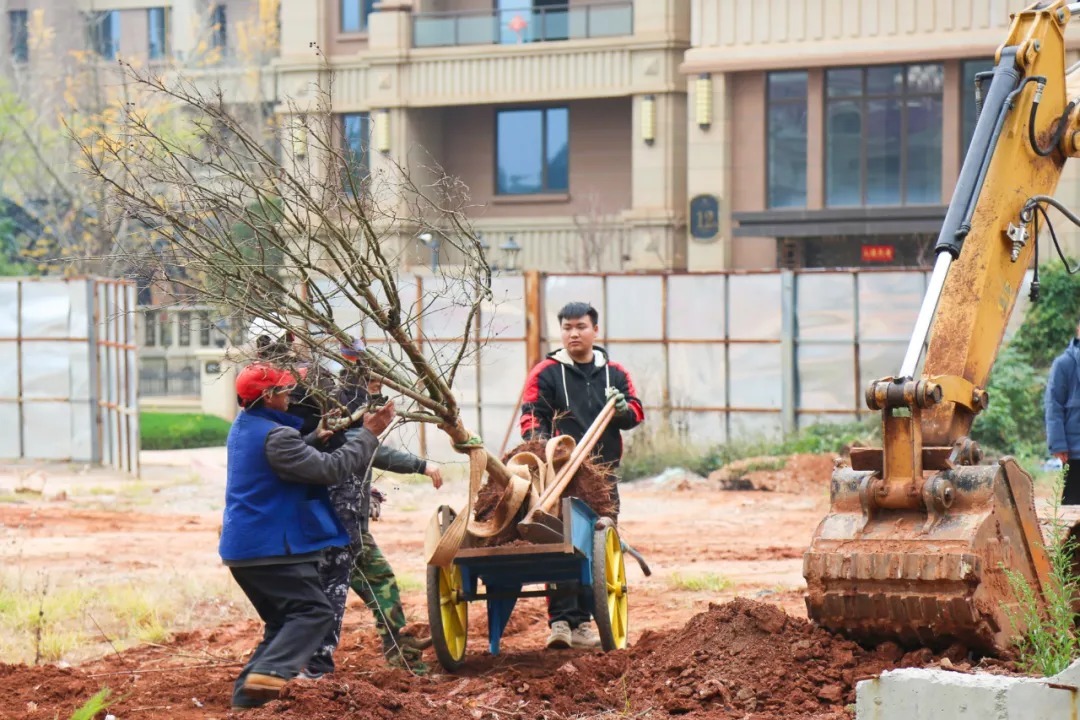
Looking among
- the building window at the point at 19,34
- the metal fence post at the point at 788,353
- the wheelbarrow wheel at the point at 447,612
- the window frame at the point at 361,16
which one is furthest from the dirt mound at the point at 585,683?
the building window at the point at 19,34

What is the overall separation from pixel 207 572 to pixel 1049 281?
13.8 meters

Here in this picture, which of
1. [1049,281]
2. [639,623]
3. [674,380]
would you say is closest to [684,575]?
[639,623]

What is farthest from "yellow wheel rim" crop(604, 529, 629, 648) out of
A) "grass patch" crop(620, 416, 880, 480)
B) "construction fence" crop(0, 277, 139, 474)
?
"construction fence" crop(0, 277, 139, 474)

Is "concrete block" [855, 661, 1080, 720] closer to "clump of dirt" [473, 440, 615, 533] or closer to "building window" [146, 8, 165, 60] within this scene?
"clump of dirt" [473, 440, 615, 533]

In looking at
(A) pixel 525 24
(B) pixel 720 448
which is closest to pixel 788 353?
(B) pixel 720 448

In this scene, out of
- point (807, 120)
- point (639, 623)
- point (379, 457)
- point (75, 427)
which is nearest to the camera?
point (379, 457)

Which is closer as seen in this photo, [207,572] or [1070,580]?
[1070,580]

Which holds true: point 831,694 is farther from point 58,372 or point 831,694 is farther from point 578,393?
point 58,372

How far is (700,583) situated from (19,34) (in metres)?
41.7

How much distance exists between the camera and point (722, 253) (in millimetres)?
33906

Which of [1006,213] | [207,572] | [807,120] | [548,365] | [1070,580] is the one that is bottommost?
[207,572]

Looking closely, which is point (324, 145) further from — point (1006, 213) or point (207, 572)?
point (207, 572)

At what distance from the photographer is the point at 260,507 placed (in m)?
8.15

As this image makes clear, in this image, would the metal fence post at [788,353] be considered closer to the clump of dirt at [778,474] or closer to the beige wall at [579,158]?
the clump of dirt at [778,474]
